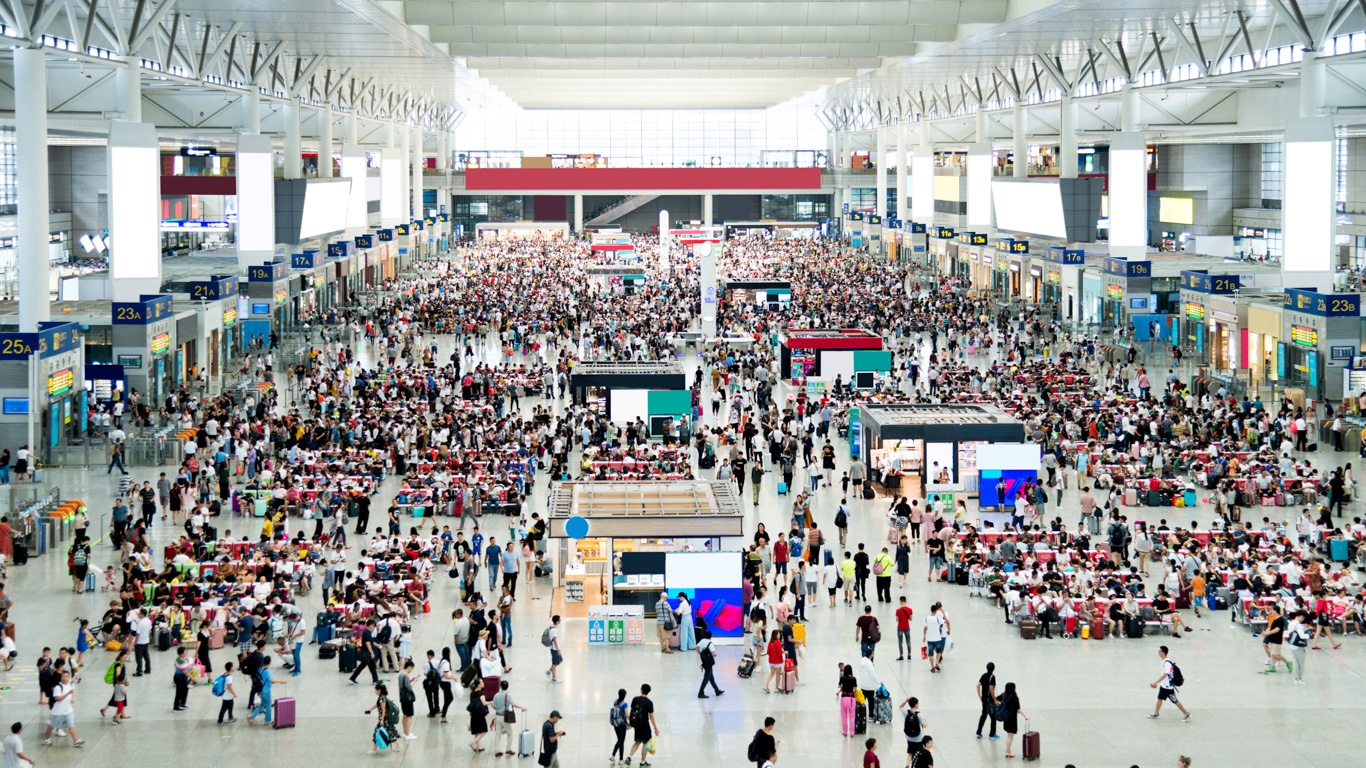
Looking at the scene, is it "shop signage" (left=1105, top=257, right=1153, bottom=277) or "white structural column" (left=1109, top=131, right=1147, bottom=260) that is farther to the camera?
"shop signage" (left=1105, top=257, right=1153, bottom=277)

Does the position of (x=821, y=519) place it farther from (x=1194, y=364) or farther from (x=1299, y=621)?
(x=1194, y=364)

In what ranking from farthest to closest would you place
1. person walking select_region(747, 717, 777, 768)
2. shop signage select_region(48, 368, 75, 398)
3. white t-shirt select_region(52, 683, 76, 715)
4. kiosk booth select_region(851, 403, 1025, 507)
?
shop signage select_region(48, 368, 75, 398) → kiosk booth select_region(851, 403, 1025, 507) → white t-shirt select_region(52, 683, 76, 715) → person walking select_region(747, 717, 777, 768)

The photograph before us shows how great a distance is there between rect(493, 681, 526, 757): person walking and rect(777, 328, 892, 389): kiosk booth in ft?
84.4

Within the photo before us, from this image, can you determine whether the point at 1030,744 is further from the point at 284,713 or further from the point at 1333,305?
the point at 1333,305

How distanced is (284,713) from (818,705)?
557cm

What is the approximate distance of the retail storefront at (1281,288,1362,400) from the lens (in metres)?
35.3

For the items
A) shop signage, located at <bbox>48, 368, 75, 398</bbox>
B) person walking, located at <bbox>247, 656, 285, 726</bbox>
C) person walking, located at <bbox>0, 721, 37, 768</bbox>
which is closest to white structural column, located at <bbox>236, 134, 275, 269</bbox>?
shop signage, located at <bbox>48, 368, 75, 398</bbox>

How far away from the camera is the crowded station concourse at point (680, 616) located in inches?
658

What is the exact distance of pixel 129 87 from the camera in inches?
1414

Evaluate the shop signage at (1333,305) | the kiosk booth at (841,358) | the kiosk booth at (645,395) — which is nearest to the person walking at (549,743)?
the kiosk booth at (645,395)

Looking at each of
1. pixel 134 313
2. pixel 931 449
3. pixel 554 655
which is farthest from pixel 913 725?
pixel 134 313

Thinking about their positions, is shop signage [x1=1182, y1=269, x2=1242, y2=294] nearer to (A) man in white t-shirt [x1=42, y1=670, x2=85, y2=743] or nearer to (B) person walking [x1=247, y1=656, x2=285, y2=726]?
(B) person walking [x1=247, y1=656, x2=285, y2=726]

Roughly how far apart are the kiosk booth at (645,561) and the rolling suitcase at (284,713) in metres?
4.24

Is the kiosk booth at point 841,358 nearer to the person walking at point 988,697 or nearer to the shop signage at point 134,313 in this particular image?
the shop signage at point 134,313
